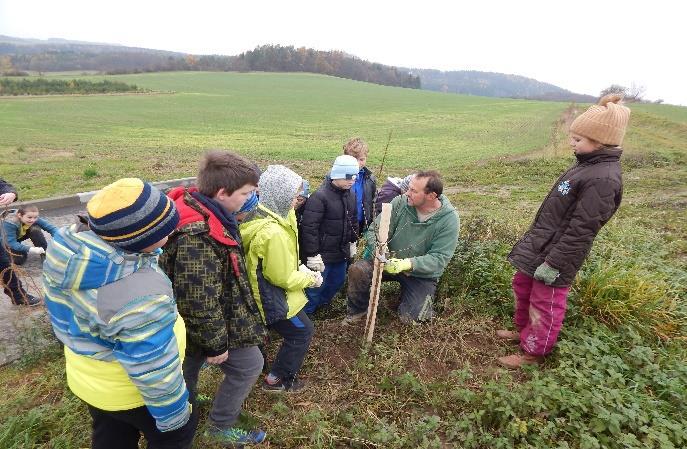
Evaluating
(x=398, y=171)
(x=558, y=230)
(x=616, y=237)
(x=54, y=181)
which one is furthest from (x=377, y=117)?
(x=558, y=230)

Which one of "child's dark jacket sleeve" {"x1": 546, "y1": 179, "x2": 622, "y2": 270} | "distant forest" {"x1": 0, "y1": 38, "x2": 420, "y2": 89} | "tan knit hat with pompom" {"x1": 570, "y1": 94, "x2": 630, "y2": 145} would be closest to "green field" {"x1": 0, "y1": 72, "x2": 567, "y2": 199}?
"tan knit hat with pompom" {"x1": 570, "y1": 94, "x2": 630, "y2": 145}

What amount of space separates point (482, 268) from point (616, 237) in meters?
2.75

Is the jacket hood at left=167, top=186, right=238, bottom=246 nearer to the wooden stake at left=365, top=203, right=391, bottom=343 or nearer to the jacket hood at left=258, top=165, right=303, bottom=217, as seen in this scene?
the jacket hood at left=258, top=165, right=303, bottom=217

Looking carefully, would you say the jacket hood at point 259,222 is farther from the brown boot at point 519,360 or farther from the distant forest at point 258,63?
the distant forest at point 258,63

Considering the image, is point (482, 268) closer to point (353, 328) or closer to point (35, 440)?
point (353, 328)

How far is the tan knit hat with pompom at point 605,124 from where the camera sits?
2.98m

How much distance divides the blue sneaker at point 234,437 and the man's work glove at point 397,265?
1.73 meters

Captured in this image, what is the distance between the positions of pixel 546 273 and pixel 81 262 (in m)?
3.01

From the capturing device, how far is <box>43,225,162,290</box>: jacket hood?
1611 millimetres

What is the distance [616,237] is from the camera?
19.9ft

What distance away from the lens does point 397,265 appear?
391 cm

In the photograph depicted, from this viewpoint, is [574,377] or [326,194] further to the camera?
[326,194]

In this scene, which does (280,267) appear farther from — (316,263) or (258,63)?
(258,63)

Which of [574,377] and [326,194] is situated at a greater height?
[326,194]
